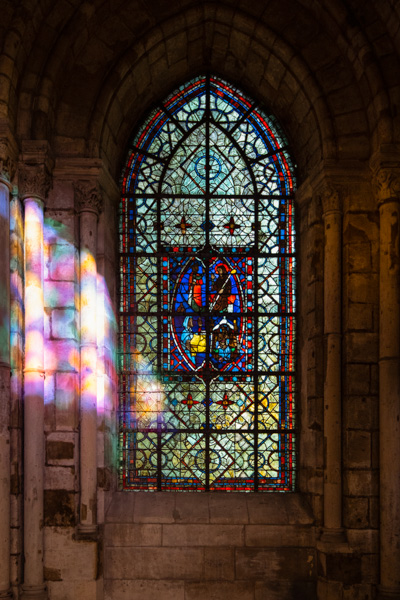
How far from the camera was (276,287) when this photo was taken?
21.8ft

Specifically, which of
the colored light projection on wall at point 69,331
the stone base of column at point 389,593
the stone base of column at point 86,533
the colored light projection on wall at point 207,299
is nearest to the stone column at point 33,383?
the colored light projection on wall at point 69,331

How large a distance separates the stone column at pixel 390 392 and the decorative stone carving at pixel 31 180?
279 cm

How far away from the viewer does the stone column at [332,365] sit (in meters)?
5.81

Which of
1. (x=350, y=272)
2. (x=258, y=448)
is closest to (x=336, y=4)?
(x=350, y=272)

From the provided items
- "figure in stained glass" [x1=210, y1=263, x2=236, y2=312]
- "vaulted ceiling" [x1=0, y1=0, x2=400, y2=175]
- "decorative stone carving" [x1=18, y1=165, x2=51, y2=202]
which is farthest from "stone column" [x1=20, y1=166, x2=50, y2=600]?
"figure in stained glass" [x1=210, y1=263, x2=236, y2=312]

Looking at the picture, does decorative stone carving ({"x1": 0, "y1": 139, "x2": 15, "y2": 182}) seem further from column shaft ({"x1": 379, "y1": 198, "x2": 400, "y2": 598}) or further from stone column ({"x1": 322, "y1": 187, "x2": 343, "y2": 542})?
column shaft ({"x1": 379, "y1": 198, "x2": 400, "y2": 598})

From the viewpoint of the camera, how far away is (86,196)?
19.6 ft

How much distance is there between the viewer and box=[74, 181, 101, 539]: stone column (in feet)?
18.9

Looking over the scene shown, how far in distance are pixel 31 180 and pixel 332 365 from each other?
2.91m

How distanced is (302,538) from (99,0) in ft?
15.8

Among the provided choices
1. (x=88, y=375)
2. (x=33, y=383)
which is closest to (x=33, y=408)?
(x=33, y=383)

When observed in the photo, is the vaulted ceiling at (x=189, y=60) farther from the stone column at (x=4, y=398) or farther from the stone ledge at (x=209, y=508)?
the stone ledge at (x=209, y=508)

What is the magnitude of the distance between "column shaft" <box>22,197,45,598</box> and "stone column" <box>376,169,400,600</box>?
8.99 feet

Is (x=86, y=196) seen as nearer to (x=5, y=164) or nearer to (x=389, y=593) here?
(x=5, y=164)
